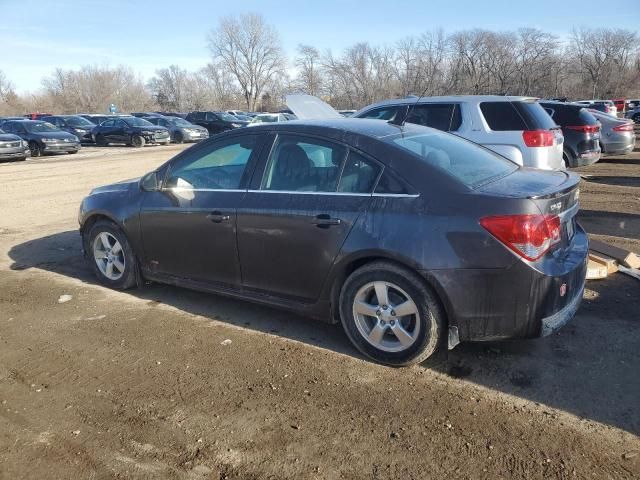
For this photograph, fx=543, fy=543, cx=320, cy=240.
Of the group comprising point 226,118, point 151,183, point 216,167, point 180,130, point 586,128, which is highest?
point 216,167

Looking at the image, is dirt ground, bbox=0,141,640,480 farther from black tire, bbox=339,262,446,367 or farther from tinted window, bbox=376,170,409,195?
tinted window, bbox=376,170,409,195

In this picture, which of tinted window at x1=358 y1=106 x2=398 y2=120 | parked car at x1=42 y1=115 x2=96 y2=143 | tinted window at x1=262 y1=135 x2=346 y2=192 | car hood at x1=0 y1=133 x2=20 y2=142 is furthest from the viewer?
parked car at x1=42 y1=115 x2=96 y2=143

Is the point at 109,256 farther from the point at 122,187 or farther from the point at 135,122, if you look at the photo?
the point at 135,122

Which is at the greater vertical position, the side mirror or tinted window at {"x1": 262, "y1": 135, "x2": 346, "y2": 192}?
tinted window at {"x1": 262, "y1": 135, "x2": 346, "y2": 192}

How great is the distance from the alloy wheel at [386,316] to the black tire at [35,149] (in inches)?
916

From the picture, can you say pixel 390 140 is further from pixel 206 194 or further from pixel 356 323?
pixel 206 194

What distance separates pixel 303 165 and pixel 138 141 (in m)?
25.7

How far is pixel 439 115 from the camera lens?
26.5 ft

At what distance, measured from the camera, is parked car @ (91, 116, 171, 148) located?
27453 mm

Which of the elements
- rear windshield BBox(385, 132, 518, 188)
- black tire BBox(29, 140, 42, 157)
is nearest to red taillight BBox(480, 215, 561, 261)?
rear windshield BBox(385, 132, 518, 188)

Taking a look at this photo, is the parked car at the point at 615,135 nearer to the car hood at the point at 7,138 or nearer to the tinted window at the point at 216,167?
the tinted window at the point at 216,167

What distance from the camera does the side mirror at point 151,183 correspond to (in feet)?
15.5

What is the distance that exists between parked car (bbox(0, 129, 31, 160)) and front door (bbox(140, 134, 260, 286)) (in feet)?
59.5

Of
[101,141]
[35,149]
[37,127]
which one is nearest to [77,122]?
[101,141]
